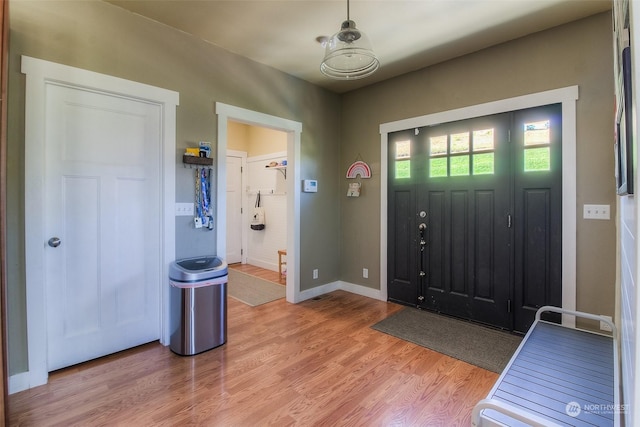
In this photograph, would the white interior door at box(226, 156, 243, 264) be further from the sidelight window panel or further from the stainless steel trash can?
the sidelight window panel

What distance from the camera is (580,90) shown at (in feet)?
→ 8.40

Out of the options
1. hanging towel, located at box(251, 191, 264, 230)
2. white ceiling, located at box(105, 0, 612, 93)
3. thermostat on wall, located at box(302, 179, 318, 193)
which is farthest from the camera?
hanging towel, located at box(251, 191, 264, 230)

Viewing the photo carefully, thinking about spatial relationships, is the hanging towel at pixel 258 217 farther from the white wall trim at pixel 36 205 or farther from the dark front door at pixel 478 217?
the white wall trim at pixel 36 205

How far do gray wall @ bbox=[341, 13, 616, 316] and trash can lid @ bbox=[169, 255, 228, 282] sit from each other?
2.61 metres

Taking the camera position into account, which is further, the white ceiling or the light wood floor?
the white ceiling

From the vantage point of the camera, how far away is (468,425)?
1.74 metres

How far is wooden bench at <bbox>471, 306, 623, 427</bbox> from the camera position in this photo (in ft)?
4.05

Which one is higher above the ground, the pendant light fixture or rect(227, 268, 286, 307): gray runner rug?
the pendant light fixture

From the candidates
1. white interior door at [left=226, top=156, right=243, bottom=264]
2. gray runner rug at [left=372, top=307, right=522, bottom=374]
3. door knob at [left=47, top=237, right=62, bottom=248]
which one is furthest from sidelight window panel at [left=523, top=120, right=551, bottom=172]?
white interior door at [left=226, top=156, right=243, bottom=264]

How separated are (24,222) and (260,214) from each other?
387cm

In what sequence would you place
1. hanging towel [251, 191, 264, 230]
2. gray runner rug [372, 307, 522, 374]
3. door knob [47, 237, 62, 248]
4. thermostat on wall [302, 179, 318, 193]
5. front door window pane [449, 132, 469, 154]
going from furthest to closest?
hanging towel [251, 191, 264, 230], thermostat on wall [302, 179, 318, 193], front door window pane [449, 132, 469, 154], gray runner rug [372, 307, 522, 374], door knob [47, 237, 62, 248]

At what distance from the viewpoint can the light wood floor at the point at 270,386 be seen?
5.95 ft

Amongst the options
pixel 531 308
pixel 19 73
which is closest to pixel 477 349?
pixel 531 308

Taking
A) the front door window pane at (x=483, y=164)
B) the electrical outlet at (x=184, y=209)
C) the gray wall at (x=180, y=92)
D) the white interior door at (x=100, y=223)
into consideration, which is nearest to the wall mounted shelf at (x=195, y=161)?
the gray wall at (x=180, y=92)
